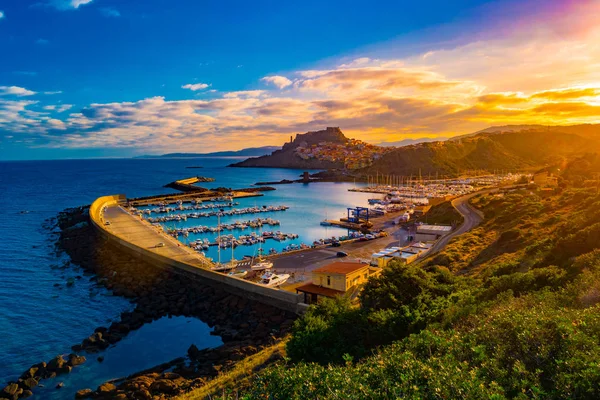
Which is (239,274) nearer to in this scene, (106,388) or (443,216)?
(106,388)

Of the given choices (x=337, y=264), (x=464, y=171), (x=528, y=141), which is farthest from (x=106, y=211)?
(x=528, y=141)

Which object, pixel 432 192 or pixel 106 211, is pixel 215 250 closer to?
pixel 106 211

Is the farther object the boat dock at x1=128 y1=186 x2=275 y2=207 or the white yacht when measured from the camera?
the boat dock at x1=128 y1=186 x2=275 y2=207

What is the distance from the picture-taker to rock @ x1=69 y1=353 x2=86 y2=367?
15.9 m

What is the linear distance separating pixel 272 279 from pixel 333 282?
476 cm

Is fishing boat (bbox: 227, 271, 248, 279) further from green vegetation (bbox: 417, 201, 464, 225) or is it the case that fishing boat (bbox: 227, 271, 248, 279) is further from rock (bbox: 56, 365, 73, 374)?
green vegetation (bbox: 417, 201, 464, 225)

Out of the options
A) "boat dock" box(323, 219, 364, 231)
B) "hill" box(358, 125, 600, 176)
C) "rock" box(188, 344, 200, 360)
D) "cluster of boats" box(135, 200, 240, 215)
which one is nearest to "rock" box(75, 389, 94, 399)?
"rock" box(188, 344, 200, 360)

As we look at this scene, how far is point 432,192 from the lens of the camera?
224ft

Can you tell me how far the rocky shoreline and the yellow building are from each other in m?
1.61

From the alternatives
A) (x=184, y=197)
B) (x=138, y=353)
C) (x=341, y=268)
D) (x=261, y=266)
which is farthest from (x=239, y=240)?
(x=184, y=197)

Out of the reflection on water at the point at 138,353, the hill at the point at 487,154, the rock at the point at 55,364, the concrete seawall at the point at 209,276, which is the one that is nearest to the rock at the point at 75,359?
the reflection on water at the point at 138,353

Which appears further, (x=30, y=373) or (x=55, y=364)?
(x=55, y=364)

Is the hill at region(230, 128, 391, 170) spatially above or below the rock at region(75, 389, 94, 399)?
above

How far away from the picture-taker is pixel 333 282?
19.3 meters
